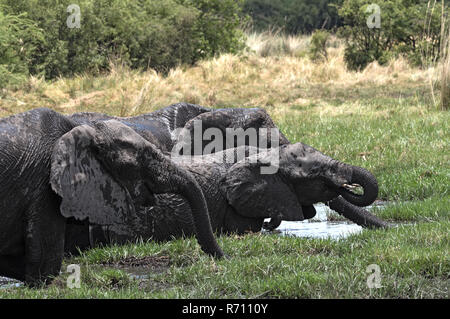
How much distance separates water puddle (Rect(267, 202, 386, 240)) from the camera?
777 cm

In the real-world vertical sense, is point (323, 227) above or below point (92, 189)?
below

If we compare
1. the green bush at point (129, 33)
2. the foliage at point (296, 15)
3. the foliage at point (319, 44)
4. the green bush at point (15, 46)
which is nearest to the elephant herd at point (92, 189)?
the green bush at point (15, 46)

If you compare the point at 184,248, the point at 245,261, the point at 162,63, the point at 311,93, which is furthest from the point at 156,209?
the point at 162,63

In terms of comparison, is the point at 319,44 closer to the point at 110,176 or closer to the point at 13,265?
the point at 110,176

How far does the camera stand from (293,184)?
25.5 feet

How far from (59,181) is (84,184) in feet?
0.72

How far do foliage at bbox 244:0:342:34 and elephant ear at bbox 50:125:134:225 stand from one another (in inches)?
1927

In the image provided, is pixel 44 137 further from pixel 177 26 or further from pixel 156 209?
pixel 177 26

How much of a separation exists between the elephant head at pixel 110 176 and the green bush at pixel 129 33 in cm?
1685

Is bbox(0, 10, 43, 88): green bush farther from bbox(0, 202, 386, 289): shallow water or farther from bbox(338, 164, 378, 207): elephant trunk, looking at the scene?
bbox(338, 164, 378, 207): elephant trunk

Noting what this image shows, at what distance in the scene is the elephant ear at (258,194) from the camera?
25.3 feet

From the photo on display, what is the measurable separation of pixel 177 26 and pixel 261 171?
801 inches

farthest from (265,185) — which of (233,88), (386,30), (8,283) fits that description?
(386,30)

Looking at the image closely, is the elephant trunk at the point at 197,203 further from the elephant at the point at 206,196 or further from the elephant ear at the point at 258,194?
the elephant ear at the point at 258,194
